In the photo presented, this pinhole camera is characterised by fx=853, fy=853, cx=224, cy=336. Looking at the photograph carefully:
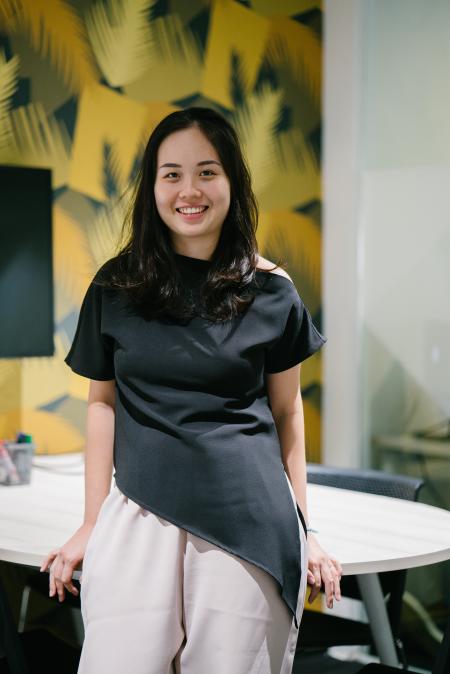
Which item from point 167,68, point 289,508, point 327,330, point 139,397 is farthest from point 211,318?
point 327,330

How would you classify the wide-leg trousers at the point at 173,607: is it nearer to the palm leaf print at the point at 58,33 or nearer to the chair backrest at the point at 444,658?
the chair backrest at the point at 444,658

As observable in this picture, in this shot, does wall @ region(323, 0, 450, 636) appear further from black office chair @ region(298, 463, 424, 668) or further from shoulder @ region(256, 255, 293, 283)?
shoulder @ region(256, 255, 293, 283)

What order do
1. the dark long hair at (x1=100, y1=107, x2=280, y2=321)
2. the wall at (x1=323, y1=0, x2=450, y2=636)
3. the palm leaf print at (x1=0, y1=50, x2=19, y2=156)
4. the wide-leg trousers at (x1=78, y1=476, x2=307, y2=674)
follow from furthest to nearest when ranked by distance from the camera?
the wall at (x1=323, y1=0, x2=450, y2=636)
the palm leaf print at (x1=0, y1=50, x2=19, y2=156)
the dark long hair at (x1=100, y1=107, x2=280, y2=321)
the wide-leg trousers at (x1=78, y1=476, x2=307, y2=674)

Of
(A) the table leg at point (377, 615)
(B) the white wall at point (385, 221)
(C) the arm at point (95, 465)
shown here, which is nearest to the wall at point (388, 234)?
(B) the white wall at point (385, 221)

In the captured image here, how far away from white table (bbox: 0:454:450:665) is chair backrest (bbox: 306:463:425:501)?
0.14m

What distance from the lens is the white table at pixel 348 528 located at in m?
1.65

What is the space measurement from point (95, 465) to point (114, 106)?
183 centimetres

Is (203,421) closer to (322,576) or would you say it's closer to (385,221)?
(322,576)

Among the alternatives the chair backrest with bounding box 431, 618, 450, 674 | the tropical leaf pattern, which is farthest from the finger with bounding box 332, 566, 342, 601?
the tropical leaf pattern

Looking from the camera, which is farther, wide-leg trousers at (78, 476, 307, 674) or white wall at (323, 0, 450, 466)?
white wall at (323, 0, 450, 466)

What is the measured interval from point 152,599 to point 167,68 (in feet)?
7.40

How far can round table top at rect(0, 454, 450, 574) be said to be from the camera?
1646 mm

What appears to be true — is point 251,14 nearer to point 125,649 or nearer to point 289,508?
point 289,508

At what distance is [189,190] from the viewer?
53.5 inches
